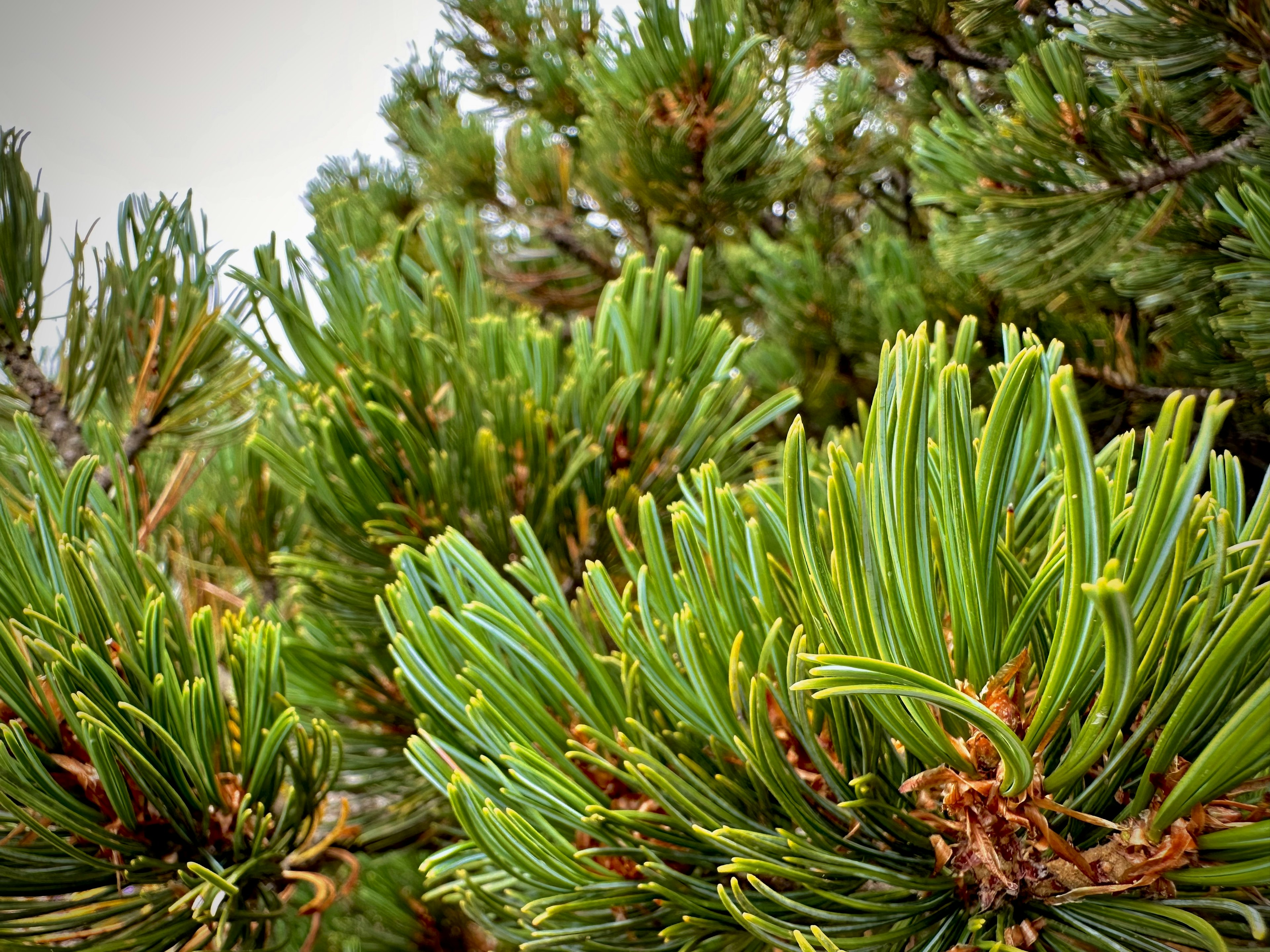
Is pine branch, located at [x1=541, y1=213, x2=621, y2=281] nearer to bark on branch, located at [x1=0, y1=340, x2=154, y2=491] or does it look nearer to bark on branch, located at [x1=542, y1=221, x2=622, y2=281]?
bark on branch, located at [x1=542, y1=221, x2=622, y2=281]

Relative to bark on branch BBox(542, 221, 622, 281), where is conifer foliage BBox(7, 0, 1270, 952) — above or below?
below

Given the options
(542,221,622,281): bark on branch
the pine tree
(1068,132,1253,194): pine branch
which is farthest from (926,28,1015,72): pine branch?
(542,221,622,281): bark on branch

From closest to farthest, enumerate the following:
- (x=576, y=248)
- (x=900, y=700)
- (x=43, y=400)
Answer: (x=900, y=700) < (x=43, y=400) < (x=576, y=248)

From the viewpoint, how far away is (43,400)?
304mm

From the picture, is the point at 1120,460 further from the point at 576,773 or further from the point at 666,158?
the point at 666,158

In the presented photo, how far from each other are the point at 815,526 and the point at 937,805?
87 mm

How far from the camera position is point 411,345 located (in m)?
0.34

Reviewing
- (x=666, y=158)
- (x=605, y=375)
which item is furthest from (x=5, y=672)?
(x=666, y=158)

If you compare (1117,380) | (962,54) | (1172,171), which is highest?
(962,54)

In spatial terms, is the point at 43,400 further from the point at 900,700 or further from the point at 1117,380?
the point at 1117,380

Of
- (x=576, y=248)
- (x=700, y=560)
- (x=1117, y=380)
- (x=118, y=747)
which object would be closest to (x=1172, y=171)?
(x=1117, y=380)

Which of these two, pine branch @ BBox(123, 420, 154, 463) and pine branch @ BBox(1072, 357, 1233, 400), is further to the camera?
pine branch @ BBox(1072, 357, 1233, 400)

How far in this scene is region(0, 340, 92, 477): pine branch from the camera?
30cm

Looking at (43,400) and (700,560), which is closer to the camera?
(700,560)
